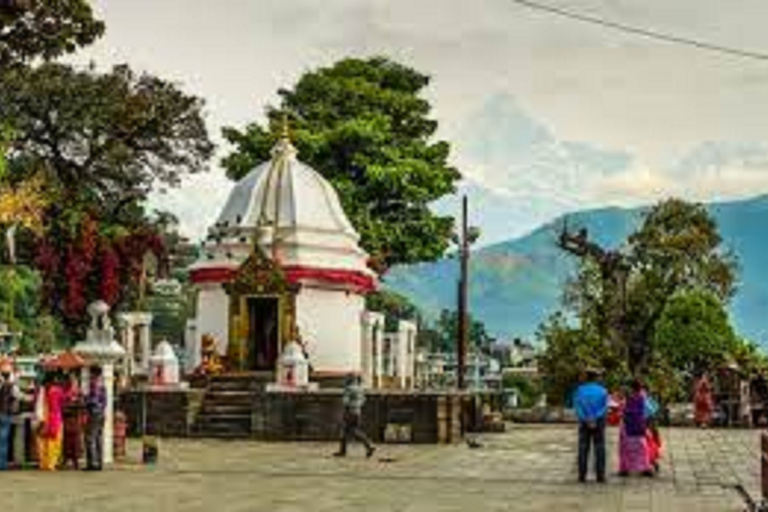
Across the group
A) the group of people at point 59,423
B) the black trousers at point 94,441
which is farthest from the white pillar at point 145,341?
the black trousers at point 94,441

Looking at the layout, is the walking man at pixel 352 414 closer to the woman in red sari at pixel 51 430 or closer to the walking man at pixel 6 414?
the woman in red sari at pixel 51 430

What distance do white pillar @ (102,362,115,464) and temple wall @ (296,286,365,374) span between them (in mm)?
13866

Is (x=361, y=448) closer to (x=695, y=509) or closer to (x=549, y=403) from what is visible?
(x=695, y=509)

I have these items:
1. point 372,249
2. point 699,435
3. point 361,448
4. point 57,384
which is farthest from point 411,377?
point 57,384

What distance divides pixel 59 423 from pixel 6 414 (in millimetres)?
784

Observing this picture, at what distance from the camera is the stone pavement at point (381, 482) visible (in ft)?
53.6

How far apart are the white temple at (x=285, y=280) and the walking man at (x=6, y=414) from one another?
44.5 feet

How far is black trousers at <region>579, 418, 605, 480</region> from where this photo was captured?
19984mm

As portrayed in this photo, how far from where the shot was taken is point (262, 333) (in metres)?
36.8

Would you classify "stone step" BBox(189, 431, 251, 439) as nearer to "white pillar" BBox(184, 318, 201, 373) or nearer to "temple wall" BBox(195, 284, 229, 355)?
"temple wall" BBox(195, 284, 229, 355)

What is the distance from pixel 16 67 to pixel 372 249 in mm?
18544

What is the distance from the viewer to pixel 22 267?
4484 centimetres

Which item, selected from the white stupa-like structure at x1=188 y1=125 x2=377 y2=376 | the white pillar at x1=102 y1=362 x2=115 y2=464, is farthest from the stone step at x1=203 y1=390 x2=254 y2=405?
the white pillar at x1=102 y1=362 x2=115 y2=464

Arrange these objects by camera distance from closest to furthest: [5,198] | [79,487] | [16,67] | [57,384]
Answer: [79,487], [57,384], [16,67], [5,198]
